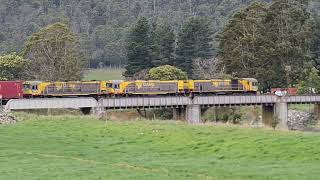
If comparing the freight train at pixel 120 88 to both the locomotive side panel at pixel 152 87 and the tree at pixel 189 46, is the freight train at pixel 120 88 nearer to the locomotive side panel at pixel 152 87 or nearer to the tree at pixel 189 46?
the locomotive side panel at pixel 152 87

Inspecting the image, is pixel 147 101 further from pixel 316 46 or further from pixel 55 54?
pixel 316 46

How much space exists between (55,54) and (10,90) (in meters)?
30.4

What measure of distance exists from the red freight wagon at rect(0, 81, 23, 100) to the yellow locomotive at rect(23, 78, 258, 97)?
6.86ft

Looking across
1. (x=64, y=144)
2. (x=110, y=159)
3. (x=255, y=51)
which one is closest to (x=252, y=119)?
(x=255, y=51)

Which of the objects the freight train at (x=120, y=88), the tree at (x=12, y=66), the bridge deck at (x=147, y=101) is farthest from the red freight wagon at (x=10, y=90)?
the tree at (x=12, y=66)

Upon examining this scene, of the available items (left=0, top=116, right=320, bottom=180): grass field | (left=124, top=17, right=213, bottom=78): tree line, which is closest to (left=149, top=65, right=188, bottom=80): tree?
(left=124, top=17, right=213, bottom=78): tree line

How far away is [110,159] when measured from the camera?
34.1 metres

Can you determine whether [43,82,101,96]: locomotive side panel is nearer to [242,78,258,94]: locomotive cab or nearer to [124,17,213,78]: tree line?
[242,78,258,94]: locomotive cab

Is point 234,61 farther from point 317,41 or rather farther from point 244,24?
point 317,41

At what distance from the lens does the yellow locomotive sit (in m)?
79.8

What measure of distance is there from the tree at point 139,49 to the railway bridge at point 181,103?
39.7 meters

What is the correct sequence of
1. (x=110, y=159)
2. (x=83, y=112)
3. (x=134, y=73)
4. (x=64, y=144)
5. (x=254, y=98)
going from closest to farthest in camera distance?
(x=110, y=159), (x=64, y=144), (x=83, y=112), (x=254, y=98), (x=134, y=73)

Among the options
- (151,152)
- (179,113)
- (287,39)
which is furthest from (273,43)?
(151,152)

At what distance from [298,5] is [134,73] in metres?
31.2
